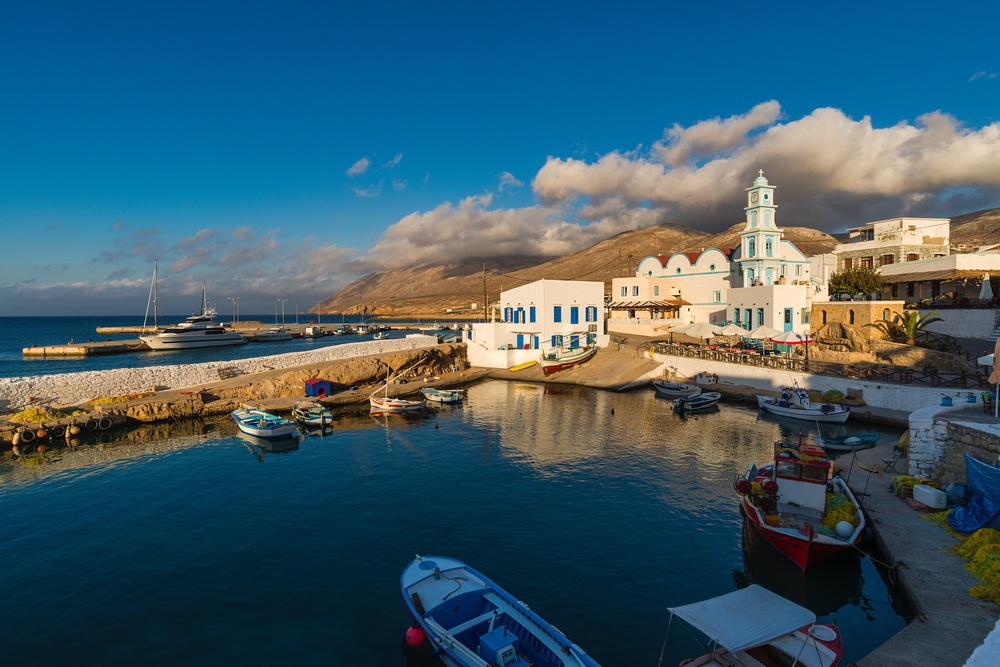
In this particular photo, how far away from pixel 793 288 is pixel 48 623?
2297 inches

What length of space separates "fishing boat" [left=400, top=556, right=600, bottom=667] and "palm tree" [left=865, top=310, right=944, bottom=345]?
1738 inches

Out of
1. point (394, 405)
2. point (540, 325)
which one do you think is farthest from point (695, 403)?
point (540, 325)

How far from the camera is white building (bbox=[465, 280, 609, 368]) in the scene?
57.6 meters

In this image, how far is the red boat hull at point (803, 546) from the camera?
1473 centimetres

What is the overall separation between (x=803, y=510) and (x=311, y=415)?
97.5 feet

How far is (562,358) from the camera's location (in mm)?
53312

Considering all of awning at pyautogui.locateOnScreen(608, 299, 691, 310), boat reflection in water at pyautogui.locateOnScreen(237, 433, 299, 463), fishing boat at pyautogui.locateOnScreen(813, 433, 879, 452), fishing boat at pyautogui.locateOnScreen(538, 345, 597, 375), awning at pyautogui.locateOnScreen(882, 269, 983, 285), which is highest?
awning at pyautogui.locateOnScreen(882, 269, 983, 285)

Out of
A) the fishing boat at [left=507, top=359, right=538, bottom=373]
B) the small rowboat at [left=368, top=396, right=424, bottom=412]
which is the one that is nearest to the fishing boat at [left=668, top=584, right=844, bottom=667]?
the small rowboat at [left=368, top=396, right=424, bottom=412]

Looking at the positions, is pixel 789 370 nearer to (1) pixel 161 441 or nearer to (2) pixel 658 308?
(2) pixel 658 308

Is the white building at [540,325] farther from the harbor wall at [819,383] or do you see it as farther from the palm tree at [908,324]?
the palm tree at [908,324]

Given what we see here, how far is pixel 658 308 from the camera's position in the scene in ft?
234

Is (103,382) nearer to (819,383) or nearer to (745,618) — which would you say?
(745,618)

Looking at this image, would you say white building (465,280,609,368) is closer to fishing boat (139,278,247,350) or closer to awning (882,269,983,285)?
awning (882,269,983,285)

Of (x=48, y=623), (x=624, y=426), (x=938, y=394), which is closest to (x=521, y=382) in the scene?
(x=624, y=426)
